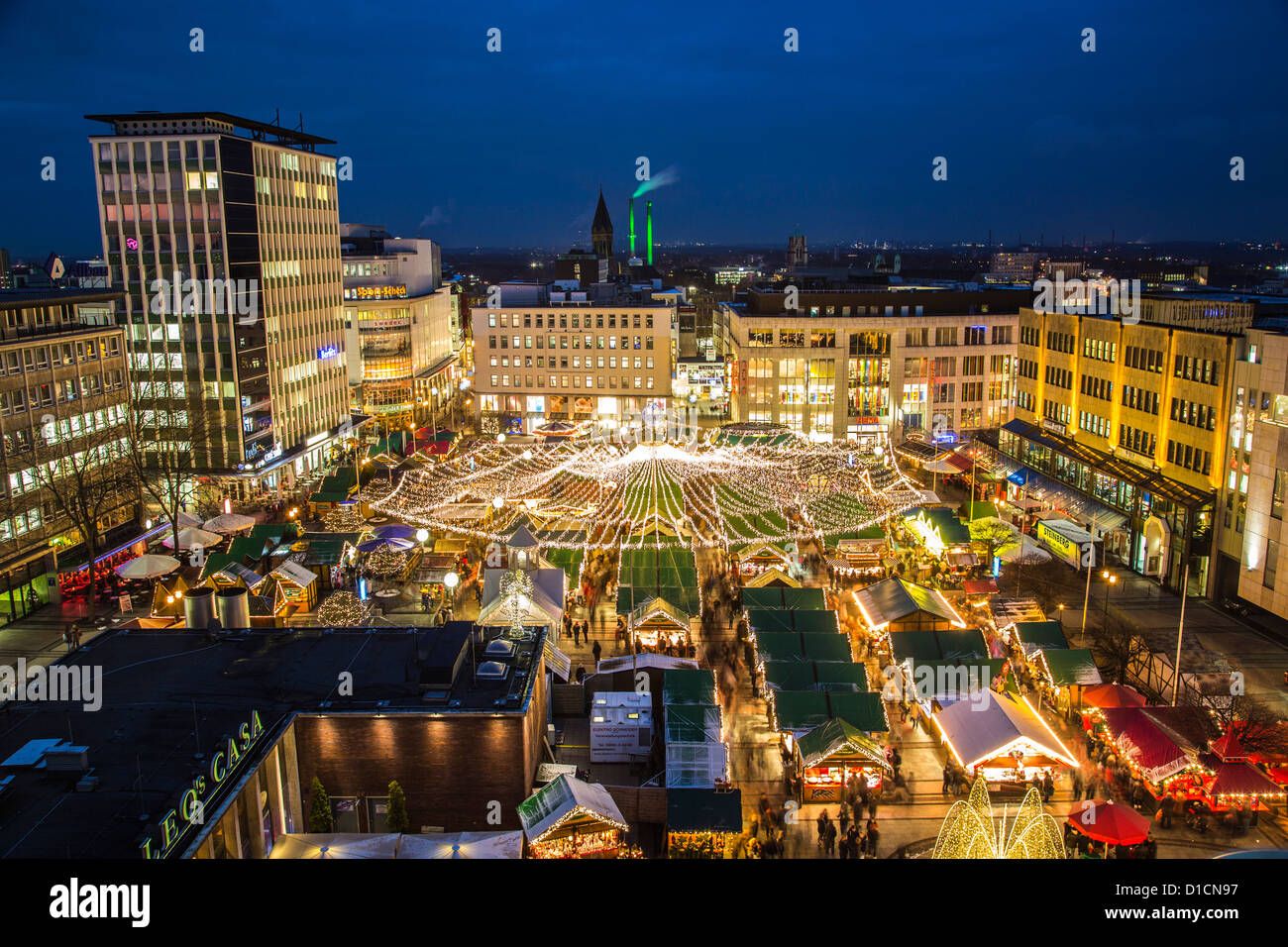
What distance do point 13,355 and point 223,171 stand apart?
18.3 meters

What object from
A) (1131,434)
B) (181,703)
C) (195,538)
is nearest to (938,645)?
(181,703)

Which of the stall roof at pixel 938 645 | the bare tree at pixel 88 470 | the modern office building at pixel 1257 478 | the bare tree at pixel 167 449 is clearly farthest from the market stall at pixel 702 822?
the bare tree at pixel 167 449

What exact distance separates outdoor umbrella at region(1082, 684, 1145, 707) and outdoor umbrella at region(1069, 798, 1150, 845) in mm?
5303

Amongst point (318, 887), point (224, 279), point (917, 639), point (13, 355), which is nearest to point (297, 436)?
point (224, 279)

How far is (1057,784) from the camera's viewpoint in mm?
22516

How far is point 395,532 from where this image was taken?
39.8 m

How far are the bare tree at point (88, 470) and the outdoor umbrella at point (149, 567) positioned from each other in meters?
1.12

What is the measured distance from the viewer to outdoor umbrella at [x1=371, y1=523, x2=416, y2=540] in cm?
3944

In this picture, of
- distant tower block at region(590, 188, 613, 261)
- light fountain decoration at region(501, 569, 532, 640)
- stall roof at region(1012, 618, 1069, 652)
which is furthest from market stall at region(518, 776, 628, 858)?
distant tower block at region(590, 188, 613, 261)

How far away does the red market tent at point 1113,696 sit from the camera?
24000 mm

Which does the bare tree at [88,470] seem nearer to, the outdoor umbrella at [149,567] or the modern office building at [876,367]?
the outdoor umbrella at [149,567]

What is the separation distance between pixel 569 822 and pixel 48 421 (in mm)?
31107

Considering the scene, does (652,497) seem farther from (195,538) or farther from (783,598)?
(195,538)

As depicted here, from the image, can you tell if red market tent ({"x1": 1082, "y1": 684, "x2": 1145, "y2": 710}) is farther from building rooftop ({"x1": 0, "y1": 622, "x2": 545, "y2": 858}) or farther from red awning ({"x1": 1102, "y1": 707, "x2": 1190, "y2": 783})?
building rooftop ({"x1": 0, "y1": 622, "x2": 545, "y2": 858})
